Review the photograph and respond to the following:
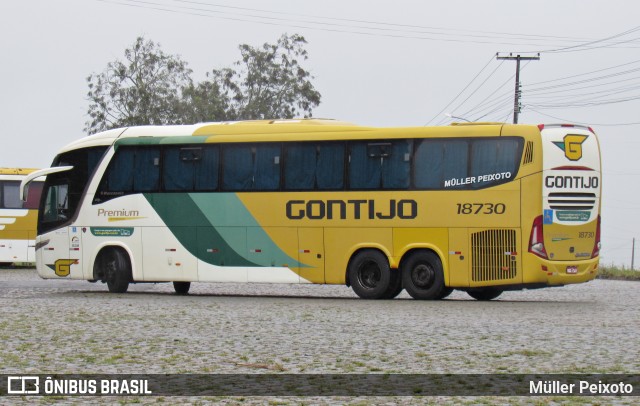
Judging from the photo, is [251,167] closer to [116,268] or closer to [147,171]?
[147,171]

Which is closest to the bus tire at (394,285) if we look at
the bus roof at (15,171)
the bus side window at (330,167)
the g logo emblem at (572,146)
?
the bus side window at (330,167)

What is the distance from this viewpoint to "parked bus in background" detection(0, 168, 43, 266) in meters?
46.8

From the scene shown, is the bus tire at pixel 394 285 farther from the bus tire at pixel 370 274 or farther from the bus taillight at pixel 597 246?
the bus taillight at pixel 597 246

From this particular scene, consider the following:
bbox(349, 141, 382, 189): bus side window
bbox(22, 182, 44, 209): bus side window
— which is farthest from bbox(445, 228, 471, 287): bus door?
bbox(22, 182, 44, 209): bus side window

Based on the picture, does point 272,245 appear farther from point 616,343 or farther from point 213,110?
point 213,110

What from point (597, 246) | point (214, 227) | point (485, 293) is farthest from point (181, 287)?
point (597, 246)

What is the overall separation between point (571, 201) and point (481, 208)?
1818 mm

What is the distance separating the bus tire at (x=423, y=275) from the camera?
85.7ft

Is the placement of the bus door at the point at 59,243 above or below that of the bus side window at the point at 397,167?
below

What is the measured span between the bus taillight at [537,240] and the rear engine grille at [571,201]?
1.53 feet

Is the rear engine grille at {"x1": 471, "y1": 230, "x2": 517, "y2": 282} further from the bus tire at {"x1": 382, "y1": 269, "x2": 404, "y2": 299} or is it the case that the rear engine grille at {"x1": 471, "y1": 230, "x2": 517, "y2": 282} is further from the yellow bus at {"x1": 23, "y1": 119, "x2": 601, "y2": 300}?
the bus tire at {"x1": 382, "y1": 269, "x2": 404, "y2": 299}

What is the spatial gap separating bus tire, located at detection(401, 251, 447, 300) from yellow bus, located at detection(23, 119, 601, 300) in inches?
1.2

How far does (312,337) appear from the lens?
659 inches

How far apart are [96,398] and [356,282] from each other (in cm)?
1649
